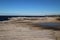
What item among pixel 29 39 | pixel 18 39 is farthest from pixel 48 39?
pixel 18 39

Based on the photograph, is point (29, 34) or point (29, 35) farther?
point (29, 34)

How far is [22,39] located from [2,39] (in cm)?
163

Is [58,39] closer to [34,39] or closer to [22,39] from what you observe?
[34,39]

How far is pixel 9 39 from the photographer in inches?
485

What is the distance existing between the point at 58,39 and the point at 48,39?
806 mm

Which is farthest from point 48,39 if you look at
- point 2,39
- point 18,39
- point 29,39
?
point 2,39

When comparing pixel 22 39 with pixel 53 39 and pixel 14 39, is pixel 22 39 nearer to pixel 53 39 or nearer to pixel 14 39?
pixel 14 39

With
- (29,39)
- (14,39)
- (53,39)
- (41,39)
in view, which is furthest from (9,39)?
(53,39)

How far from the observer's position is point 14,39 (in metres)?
12.3

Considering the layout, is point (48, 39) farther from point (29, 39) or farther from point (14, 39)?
point (14, 39)

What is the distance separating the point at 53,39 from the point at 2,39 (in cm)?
416

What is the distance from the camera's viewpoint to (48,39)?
12359 mm

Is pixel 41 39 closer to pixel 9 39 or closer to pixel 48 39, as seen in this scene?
pixel 48 39

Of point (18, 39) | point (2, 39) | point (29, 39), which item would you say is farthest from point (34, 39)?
point (2, 39)
